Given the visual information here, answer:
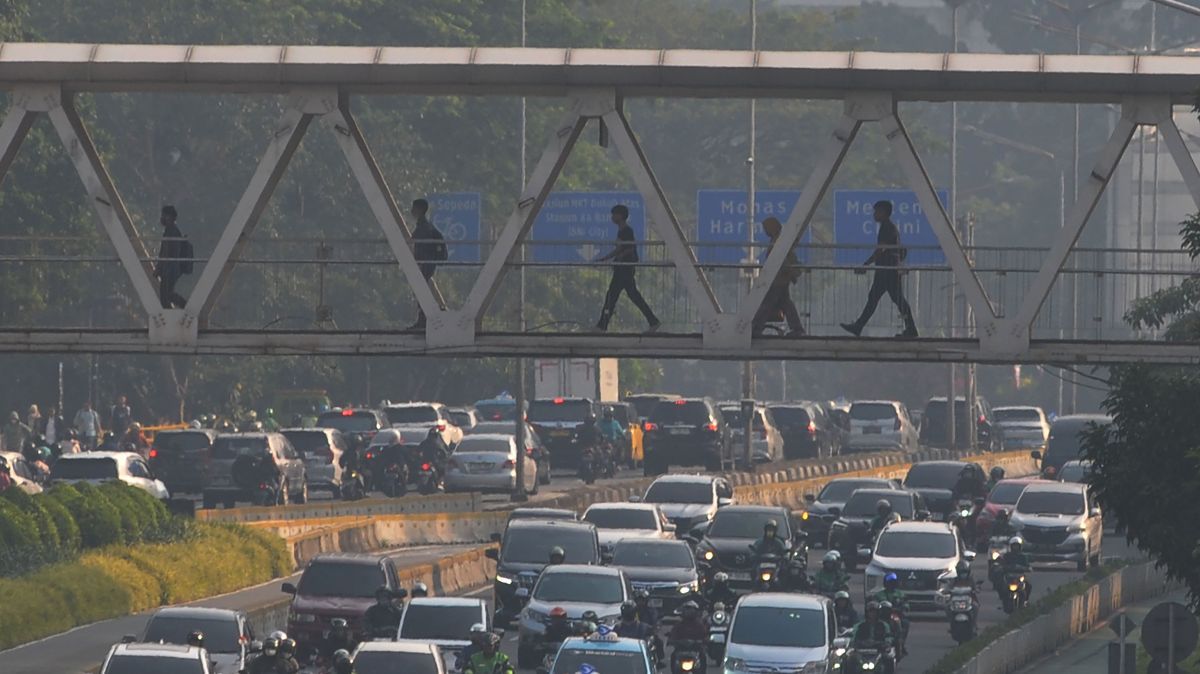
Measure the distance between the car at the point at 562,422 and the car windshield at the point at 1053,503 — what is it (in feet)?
65.7

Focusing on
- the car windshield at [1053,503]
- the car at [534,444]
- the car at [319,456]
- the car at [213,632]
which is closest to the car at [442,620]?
the car at [213,632]

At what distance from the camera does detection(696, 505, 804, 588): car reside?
45.0m

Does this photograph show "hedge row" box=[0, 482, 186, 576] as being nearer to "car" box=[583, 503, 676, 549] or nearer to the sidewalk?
"car" box=[583, 503, 676, 549]

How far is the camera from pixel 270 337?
24.0 m

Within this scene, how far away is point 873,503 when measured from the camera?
5100cm

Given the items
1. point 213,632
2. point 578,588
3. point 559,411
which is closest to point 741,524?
point 578,588

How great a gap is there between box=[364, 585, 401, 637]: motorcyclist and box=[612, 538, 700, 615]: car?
632 centimetres

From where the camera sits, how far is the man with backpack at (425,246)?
80.9ft

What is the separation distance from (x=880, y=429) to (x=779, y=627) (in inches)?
1883

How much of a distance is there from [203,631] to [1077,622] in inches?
637

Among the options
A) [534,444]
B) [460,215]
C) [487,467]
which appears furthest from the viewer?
[534,444]

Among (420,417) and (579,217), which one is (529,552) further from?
(420,417)

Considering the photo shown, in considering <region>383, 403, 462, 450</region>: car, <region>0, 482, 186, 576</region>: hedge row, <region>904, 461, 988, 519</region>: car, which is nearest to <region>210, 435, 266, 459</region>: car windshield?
<region>0, 482, 186, 576</region>: hedge row

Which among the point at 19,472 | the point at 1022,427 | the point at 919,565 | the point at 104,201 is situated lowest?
the point at 1022,427
